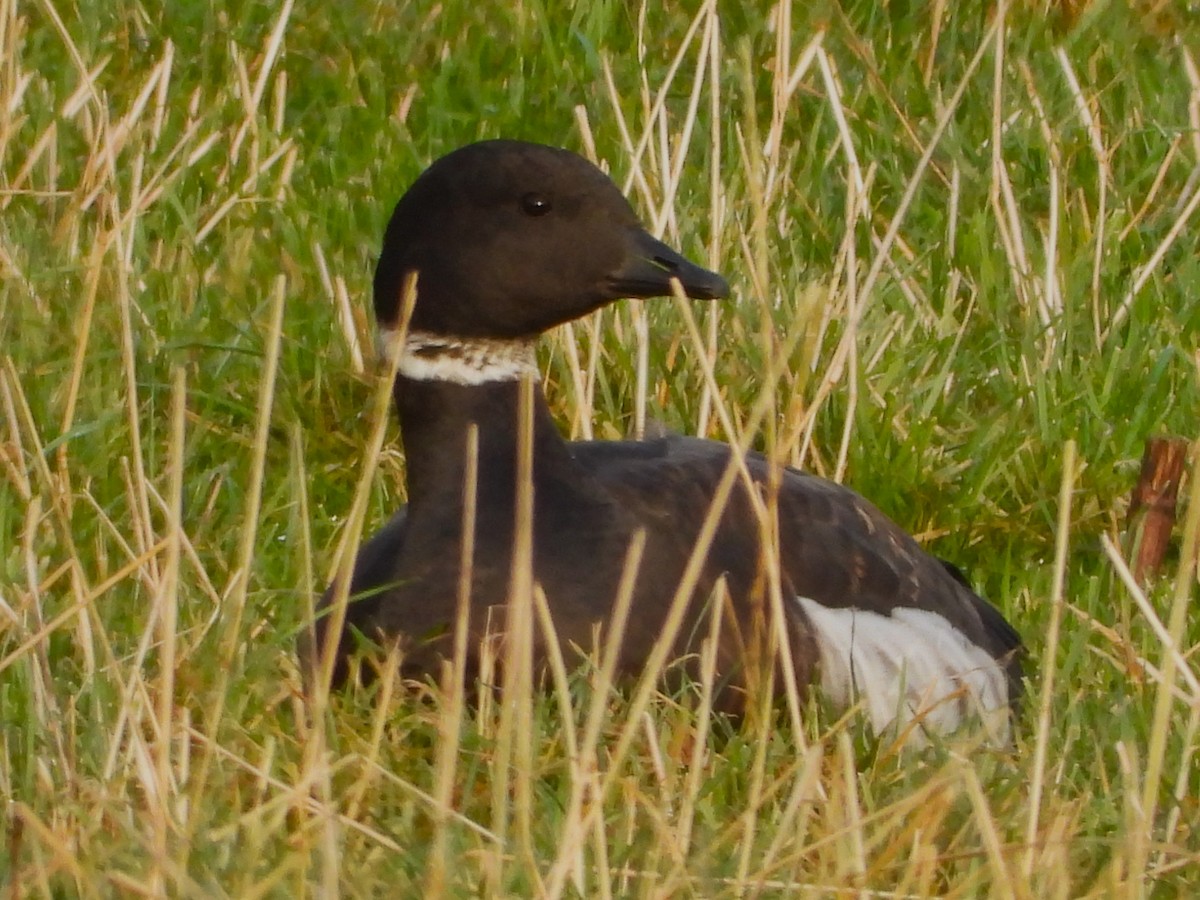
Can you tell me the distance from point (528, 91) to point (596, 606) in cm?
264

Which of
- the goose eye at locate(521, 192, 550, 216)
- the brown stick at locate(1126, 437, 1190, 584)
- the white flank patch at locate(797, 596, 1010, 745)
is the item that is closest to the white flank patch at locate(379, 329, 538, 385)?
the goose eye at locate(521, 192, 550, 216)

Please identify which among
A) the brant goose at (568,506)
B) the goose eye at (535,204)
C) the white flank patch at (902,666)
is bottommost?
the white flank patch at (902,666)

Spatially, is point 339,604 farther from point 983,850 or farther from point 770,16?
point 770,16

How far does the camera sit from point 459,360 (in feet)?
13.4

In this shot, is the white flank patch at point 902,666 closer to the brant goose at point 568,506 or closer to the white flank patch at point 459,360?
the brant goose at point 568,506

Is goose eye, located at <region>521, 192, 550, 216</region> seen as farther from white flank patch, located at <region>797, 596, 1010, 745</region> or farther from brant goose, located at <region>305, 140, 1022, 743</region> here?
white flank patch, located at <region>797, 596, 1010, 745</region>

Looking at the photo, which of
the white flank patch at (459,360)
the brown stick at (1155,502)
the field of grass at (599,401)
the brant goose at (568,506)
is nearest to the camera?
the field of grass at (599,401)

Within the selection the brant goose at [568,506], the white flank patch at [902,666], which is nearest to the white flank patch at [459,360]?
the brant goose at [568,506]

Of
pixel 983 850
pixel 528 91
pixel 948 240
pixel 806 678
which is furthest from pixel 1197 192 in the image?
pixel 983 850

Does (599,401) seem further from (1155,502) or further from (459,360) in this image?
(1155,502)

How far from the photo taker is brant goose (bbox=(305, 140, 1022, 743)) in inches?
148

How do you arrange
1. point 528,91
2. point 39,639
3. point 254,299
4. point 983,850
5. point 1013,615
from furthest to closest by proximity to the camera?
1. point 528,91
2. point 254,299
3. point 1013,615
4. point 39,639
5. point 983,850

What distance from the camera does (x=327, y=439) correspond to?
498 centimetres

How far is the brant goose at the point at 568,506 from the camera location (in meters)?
3.77
